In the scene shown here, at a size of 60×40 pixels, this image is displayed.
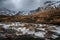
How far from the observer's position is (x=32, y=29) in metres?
4.66

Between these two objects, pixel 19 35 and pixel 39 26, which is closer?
pixel 19 35

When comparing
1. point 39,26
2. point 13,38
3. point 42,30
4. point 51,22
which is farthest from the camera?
point 51,22

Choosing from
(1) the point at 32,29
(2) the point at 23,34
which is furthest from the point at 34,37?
(1) the point at 32,29

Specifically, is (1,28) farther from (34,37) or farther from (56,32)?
(56,32)

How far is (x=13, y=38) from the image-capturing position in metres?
3.93

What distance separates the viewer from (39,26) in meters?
4.88

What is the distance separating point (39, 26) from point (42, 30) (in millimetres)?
370

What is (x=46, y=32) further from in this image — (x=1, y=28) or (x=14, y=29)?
(x=1, y=28)

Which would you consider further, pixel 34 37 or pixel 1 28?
pixel 1 28

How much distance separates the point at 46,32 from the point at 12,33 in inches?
38.8

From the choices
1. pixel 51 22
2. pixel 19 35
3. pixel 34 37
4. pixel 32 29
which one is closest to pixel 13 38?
pixel 19 35

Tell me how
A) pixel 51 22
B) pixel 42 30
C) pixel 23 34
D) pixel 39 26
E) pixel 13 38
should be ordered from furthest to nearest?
pixel 51 22 → pixel 39 26 → pixel 42 30 → pixel 23 34 → pixel 13 38

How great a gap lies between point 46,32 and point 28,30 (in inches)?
22.8

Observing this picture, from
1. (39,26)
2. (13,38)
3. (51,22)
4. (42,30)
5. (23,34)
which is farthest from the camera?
(51,22)
